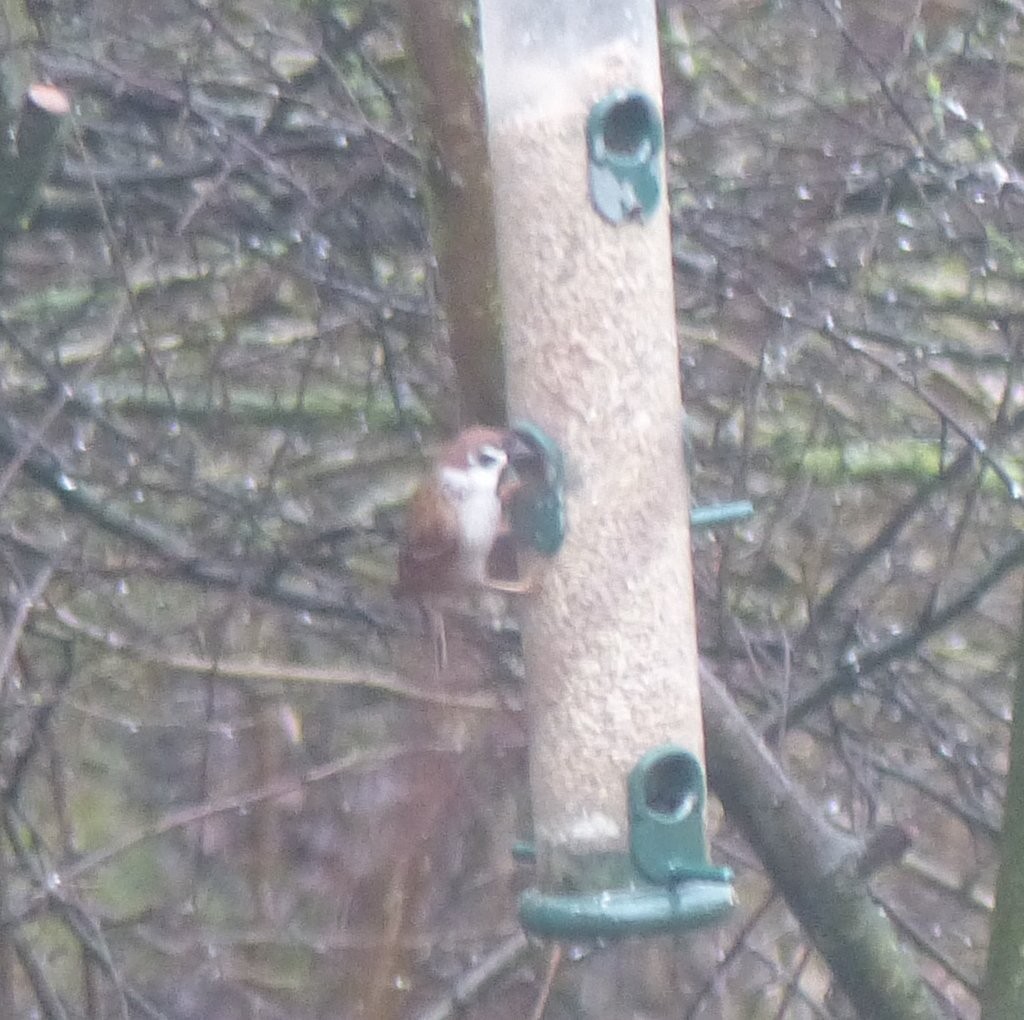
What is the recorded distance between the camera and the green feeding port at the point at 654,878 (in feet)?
8.11

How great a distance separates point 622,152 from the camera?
2.68 metres

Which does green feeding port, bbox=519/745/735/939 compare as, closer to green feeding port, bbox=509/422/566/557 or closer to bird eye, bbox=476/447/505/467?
green feeding port, bbox=509/422/566/557

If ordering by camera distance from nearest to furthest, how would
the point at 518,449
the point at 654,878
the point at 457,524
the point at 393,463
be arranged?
the point at 654,878, the point at 518,449, the point at 457,524, the point at 393,463

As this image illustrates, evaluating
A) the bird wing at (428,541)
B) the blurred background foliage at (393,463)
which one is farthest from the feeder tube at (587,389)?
the bird wing at (428,541)

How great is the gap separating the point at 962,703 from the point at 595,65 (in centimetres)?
254

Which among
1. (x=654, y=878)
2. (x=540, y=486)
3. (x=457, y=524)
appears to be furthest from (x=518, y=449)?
(x=654, y=878)

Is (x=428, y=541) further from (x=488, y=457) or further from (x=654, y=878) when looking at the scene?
(x=654, y=878)

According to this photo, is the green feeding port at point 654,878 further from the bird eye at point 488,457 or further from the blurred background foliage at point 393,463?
the bird eye at point 488,457

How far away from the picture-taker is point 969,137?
390cm

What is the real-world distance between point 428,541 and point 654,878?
0.77m

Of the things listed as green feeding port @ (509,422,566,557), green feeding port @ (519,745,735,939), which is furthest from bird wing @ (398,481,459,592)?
green feeding port @ (519,745,735,939)

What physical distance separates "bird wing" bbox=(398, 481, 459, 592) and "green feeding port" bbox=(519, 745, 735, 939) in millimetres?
574

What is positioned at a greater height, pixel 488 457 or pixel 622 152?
pixel 622 152

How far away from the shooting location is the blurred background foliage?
11.2 ft
